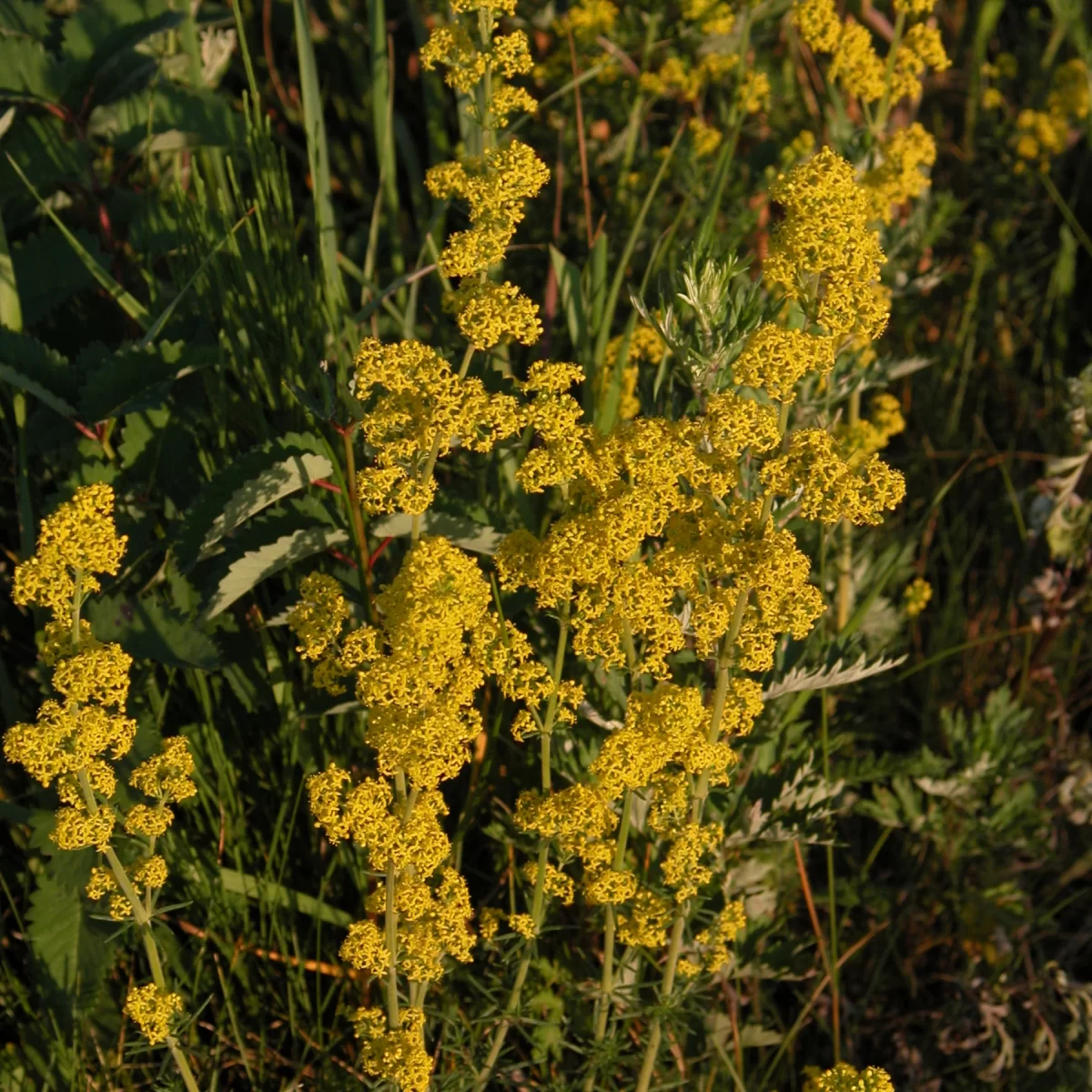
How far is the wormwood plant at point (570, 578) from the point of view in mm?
1698

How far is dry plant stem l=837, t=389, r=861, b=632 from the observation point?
295 cm

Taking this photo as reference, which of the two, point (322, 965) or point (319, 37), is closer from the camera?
point (322, 965)

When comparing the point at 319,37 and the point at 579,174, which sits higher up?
the point at 319,37

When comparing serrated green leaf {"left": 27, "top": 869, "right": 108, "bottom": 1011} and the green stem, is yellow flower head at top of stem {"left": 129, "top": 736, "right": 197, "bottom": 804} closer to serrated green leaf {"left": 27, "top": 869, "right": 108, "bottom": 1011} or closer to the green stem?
serrated green leaf {"left": 27, "top": 869, "right": 108, "bottom": 1011}

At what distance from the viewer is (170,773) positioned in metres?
1.83

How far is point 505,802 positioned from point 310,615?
906 millimetres

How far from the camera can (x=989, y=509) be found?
3494mm

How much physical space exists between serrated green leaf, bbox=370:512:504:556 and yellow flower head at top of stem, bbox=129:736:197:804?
0.54 m

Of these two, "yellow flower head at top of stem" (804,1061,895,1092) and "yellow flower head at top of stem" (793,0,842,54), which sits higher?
"yellow flower head at top of stem" (793,0,842,54)

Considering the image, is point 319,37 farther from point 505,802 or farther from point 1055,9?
point 505,802

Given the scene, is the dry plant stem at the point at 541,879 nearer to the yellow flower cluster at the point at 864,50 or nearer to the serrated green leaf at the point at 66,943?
the serrated green leaf at the point at 66,943

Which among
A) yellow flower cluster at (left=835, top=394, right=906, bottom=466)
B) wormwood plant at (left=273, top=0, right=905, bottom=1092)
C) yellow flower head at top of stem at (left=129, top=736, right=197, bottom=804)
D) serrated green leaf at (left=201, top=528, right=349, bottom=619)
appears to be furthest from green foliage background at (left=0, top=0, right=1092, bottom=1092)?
yellow flower head at top of stem at (left=129, top=736, right=197, bottom=804)

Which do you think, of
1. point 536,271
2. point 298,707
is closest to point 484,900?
point 298,707

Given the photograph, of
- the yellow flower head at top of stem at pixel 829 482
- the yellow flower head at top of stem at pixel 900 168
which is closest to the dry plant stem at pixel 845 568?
the yellow flower head at top of stem at pixel 900 168
